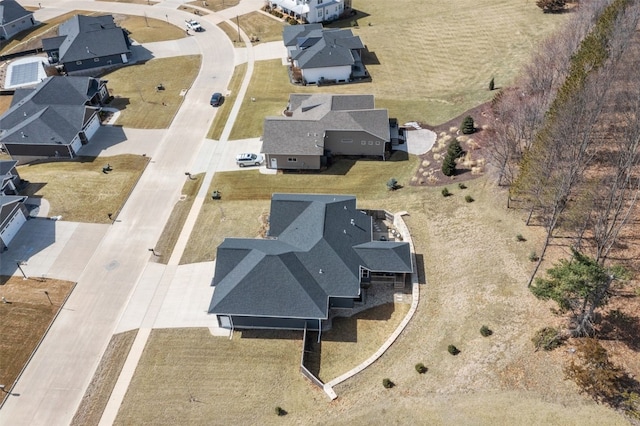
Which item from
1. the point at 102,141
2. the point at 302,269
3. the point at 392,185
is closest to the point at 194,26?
the point at 102,141

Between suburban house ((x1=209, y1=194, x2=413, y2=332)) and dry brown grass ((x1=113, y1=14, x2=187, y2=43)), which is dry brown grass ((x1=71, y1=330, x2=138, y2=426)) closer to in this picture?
suburban house ((x1=209, y1=194, x2=413, y2=332))

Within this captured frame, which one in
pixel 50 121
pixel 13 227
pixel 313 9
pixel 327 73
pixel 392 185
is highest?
pixel 313 9

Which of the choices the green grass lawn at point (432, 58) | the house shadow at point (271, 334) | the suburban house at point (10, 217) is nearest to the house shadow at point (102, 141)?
the suburban house at point (10, 217)

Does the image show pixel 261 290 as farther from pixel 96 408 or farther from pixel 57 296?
pixel 57 296

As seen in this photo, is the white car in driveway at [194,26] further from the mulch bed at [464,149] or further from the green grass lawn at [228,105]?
the mulch bed at [464,149]

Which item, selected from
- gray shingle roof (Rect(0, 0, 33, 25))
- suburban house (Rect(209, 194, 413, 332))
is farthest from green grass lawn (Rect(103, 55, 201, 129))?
gray shingle roof (Rect(0, 0, 33, 25))

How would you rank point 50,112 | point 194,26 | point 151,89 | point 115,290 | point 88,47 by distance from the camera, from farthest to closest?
point 194,26 → point 88,47 → point 151,89 → point 50,112 → point 115,290

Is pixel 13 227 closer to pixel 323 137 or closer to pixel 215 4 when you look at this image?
pixel 323 137
